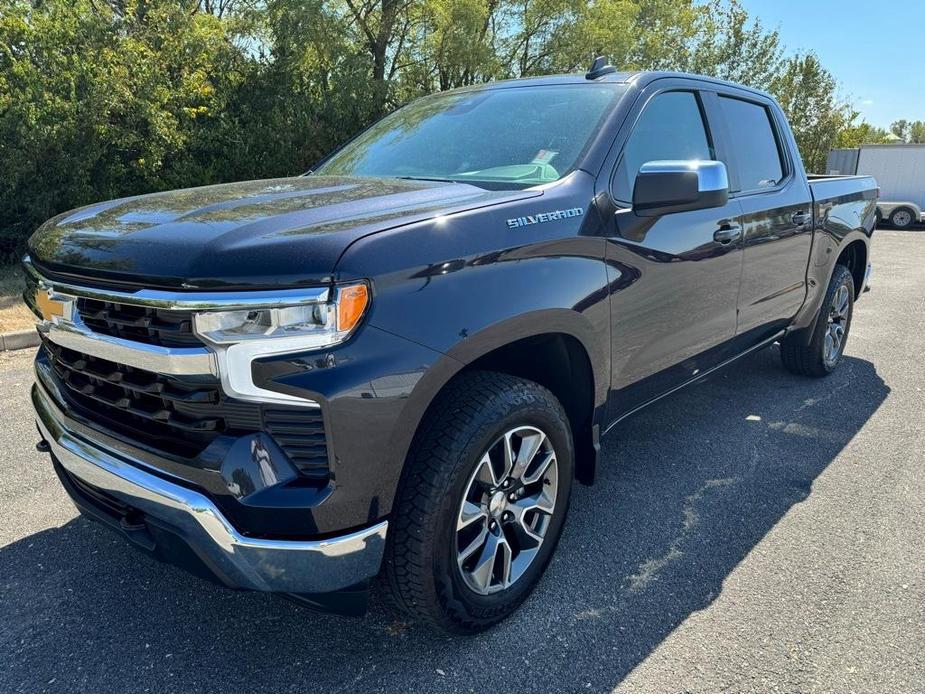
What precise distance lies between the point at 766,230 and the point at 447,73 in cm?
1287

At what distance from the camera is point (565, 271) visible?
2.36m

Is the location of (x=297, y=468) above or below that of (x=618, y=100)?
below

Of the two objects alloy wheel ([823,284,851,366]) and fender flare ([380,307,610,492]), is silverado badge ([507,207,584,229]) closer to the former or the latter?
fender flare ([380,307,610,492])

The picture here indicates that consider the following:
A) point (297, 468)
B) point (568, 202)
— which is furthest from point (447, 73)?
point (297, 468)

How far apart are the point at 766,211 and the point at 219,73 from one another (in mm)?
9275

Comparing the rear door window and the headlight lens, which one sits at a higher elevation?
the rear door window

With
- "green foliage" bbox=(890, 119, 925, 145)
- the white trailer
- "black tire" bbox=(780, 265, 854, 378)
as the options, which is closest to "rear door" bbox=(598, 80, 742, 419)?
"black tire" bbox=(780, 265, 854, 378)

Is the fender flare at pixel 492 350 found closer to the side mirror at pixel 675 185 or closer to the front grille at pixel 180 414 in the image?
the front grille at pixel 180 414

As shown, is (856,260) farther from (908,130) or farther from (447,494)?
(908,130)

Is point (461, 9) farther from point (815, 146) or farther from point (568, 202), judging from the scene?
point (815, 146)

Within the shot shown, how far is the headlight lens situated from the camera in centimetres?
173

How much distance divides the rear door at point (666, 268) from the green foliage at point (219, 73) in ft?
24.4

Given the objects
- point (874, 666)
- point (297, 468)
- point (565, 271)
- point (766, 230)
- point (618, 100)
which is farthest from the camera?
point (766, 230)

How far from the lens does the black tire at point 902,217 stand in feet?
64.0
